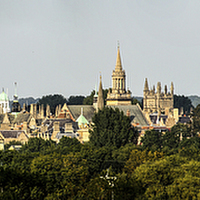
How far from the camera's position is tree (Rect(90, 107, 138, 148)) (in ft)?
522

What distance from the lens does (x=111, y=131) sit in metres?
161

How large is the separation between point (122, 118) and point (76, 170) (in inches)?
2401

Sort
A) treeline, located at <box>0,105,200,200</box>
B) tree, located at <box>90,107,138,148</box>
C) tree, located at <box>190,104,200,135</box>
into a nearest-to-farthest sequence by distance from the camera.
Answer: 1. treeline, located at <box>0,105,200,200</box>
2. tree, located at <box>90,107,138,148</box>
3. tree, located at <box>190,104,200,135</box>

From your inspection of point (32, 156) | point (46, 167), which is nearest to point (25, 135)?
point (32, 156)

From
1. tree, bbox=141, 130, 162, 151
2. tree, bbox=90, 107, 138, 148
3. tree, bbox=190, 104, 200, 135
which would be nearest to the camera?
tree, bbox=141, 130, 162, 151

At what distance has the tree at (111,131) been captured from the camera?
159250mm

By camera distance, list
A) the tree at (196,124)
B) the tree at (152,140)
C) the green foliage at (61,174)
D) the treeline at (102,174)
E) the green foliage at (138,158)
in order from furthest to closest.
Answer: the tree at (196,124)
the tree at (152,140)
the green foliage at (138,158)
the green foliage at (61,174)
the treeline at (102,174)

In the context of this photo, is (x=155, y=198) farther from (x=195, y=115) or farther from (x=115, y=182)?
(x=195, y=115)

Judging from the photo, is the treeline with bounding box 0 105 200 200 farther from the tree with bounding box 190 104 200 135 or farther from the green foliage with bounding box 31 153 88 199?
the tree with bounding box 190 104 200 135

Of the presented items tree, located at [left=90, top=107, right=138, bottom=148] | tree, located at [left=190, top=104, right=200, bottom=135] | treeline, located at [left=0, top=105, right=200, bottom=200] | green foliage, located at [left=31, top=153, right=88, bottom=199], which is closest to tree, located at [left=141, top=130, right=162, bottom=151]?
treeline, located at [left=0, top=105, right=200, bottom=200]

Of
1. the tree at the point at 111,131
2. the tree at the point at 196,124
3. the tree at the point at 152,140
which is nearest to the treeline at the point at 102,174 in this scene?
the tree at the point at 152,140

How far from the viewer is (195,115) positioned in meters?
188

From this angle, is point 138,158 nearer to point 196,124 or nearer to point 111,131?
point 111,131

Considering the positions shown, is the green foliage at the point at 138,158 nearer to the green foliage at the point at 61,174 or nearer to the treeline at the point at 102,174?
the treeline at the point at 102,174
